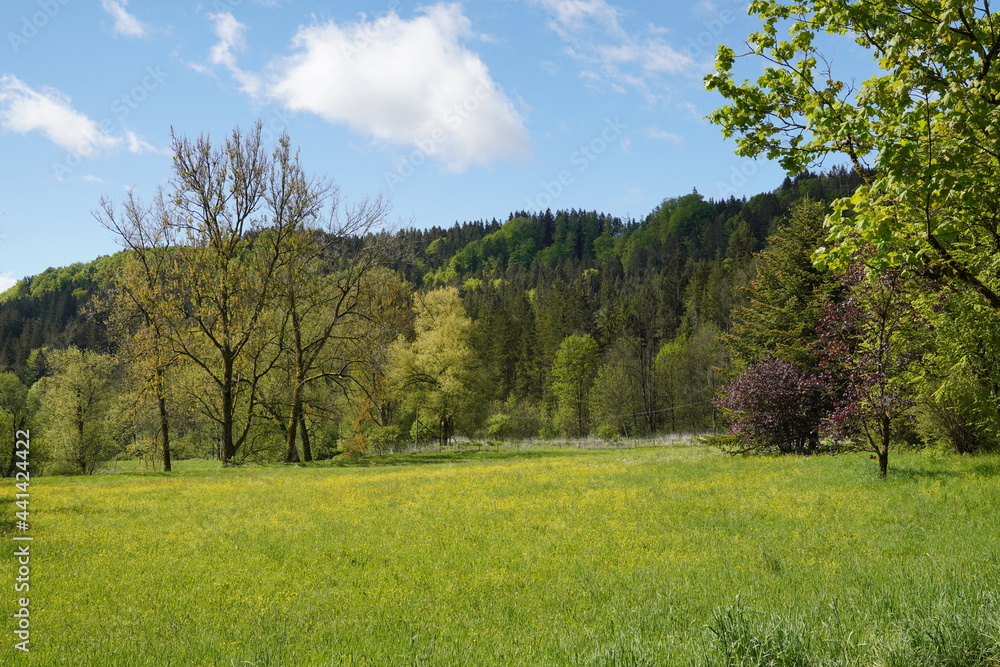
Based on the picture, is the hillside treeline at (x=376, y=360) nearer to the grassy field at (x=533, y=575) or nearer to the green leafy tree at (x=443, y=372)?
the green leafy tree at (x=443, y=372)

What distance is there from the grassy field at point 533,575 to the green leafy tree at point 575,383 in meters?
59.2

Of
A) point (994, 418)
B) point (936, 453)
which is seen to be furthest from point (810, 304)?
point (994, 418)

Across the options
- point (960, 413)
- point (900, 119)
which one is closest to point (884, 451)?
point (960, 413)

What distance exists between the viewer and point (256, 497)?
1795 centimetres

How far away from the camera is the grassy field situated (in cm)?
614

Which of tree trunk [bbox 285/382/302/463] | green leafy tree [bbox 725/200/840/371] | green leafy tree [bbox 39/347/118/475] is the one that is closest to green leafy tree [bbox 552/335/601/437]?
green leafy tree [bbox 725/200/840/371]

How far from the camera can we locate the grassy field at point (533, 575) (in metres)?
6.14

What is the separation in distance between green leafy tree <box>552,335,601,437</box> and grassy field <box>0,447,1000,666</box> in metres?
59.2

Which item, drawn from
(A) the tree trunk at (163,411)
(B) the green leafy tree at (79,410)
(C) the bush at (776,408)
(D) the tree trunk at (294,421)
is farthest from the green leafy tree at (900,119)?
(B) the green leafy tree at (79,410)

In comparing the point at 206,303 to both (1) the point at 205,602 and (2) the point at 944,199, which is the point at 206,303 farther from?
(2) the point at 944,199

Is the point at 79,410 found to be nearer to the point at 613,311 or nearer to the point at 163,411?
the point at 163,411

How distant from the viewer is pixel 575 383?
3088 inches

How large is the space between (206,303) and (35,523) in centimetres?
1932

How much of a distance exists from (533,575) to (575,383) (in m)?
69.6
